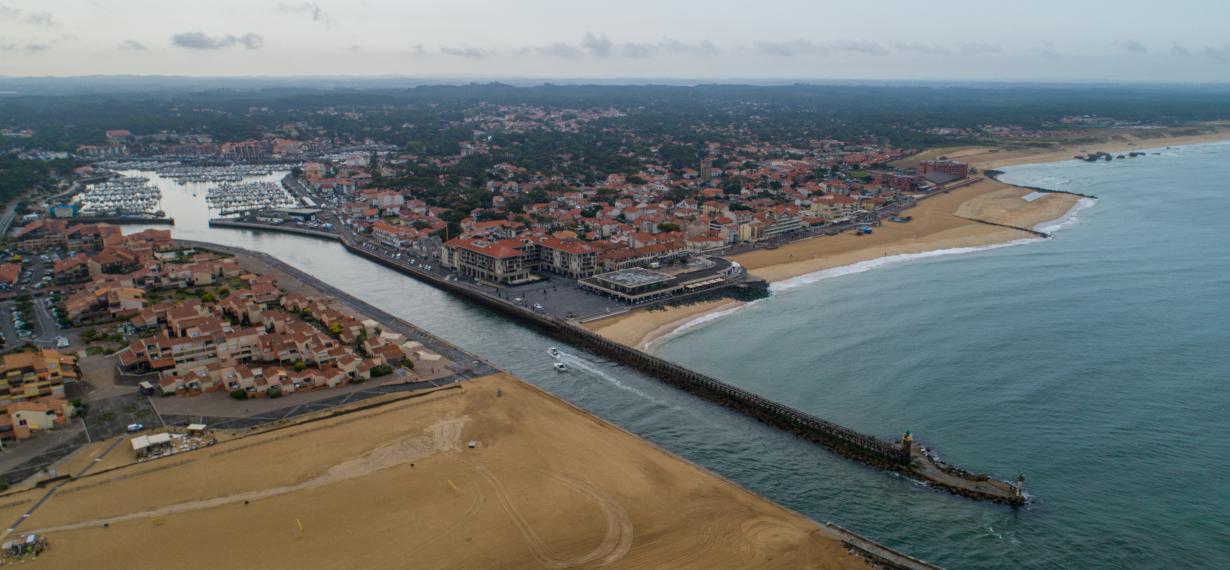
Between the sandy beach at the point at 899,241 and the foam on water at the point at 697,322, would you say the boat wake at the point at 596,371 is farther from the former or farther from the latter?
the foam on water at the point at 697,322

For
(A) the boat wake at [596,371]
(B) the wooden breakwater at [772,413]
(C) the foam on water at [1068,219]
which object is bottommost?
(A) the boat wake at [596,371]

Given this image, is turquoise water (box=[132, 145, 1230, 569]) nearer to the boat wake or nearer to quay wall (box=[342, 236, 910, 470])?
the boat wake

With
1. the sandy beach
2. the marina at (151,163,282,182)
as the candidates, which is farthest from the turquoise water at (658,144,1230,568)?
the marina at (151,163,282,182)

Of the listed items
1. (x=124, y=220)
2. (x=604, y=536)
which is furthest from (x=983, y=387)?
(x=124, y=220)

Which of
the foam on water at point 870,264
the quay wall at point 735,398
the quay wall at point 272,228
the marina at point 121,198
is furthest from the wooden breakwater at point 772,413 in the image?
the marina at point 121,198

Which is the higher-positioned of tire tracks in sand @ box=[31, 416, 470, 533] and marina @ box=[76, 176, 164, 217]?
marina @ box=[76, 176, 164, 217]

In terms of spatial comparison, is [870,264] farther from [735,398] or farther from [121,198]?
[121,198]
